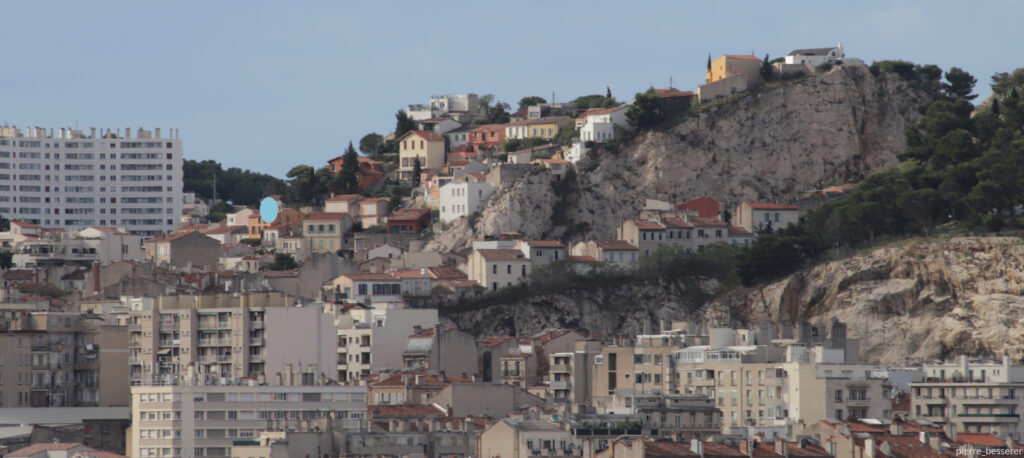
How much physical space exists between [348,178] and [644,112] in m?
19.9

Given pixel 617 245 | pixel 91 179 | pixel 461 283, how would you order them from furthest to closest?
pixel 91 179 < pixel 617 245 < pixel 461 283

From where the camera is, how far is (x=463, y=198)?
131m

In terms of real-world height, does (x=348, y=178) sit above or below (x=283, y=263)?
above

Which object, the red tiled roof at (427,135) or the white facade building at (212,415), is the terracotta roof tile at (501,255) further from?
the white facade building at (212,415)

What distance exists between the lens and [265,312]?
316 ft

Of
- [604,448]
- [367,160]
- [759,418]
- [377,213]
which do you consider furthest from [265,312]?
[367,160]

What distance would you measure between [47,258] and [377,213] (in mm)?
18398

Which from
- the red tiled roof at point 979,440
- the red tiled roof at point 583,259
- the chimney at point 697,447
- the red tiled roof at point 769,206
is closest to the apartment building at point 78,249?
the red tiled roof at point 583,259

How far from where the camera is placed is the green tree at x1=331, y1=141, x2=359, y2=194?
145750 mm

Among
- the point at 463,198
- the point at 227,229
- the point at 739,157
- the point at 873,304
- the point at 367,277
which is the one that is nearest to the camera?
the point at 873,304

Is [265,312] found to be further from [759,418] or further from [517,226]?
[517,226]

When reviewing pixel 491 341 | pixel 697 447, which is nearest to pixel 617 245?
pixel 491 341

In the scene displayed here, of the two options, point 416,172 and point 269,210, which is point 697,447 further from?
point 416,172

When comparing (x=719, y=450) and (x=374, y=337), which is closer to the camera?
(x=719, y=450)
